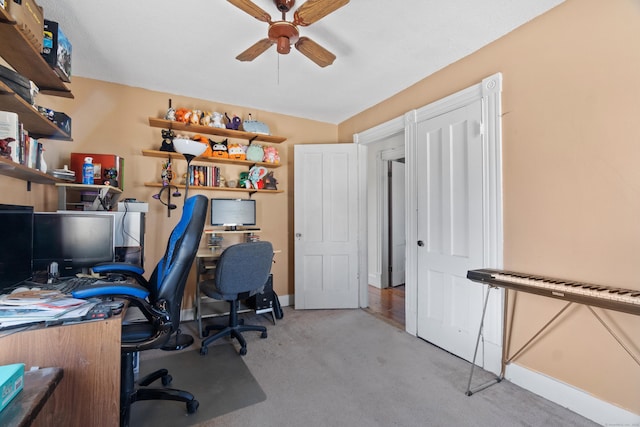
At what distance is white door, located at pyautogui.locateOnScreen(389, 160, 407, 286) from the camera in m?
4.78

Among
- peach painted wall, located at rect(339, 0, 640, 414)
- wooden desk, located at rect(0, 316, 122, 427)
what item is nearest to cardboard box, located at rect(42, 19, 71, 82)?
wooden desk, located at rect(0, 316, 122, 427)

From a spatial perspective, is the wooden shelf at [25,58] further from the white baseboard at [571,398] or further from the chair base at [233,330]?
the white baseboard at [571,398]

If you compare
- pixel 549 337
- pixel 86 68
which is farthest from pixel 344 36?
pixel 549 337

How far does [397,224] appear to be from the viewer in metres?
4.88

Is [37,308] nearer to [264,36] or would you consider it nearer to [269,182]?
[264,36]

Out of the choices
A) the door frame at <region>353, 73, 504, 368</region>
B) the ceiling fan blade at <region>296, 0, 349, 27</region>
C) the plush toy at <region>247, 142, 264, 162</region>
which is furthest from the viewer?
the plush toy at <region>247, 142, 264, 162</region>

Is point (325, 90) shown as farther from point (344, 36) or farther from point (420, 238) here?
point (420, 238)

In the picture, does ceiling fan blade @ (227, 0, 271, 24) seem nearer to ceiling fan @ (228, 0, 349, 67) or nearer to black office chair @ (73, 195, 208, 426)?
ceiling fan @ (228, 0, 349, 67)

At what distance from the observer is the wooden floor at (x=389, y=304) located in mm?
3287

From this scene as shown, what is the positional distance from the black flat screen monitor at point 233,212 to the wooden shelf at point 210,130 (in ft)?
2.46

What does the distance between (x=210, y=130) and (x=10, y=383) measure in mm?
2839

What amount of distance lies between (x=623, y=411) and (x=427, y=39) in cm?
259

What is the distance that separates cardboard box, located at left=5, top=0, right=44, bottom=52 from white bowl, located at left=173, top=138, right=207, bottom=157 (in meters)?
1.26

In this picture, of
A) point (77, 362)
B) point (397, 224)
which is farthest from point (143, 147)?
point (397, 224)
